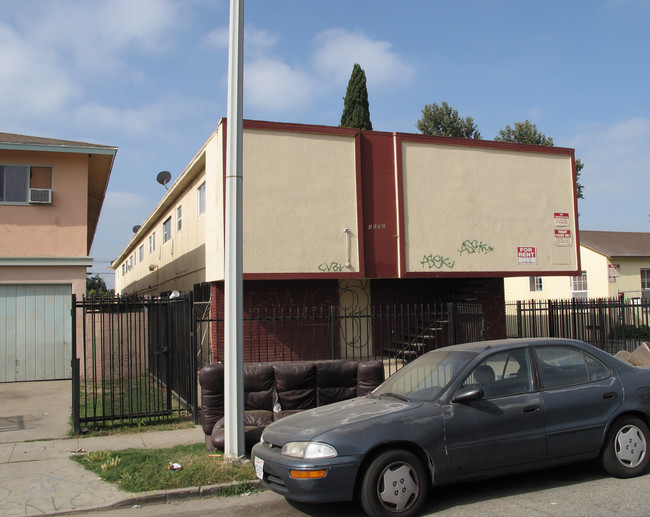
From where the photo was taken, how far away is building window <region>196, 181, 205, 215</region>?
16.8 m

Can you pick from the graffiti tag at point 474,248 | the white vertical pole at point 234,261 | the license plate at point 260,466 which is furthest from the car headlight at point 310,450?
the graffiti tag at point 474,248

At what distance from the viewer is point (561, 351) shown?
6555 mm

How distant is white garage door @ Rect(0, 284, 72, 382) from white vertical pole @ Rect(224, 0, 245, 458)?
8784mm

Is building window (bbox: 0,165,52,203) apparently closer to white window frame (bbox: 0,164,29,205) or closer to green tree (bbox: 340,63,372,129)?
white window frame (bbox: 0,164,29,205)

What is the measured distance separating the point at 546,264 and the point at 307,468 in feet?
42.7

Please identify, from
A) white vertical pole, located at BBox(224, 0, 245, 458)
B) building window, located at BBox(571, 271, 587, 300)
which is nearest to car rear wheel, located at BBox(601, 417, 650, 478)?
white vertical pole, located at BBox(224, 0, 245, 458)

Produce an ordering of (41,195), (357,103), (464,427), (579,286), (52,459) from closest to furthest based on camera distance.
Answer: (464,427) → (52,459) → (41,195) → (357,103) → (579,286)

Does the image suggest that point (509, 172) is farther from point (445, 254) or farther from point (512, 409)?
point (512, 409)

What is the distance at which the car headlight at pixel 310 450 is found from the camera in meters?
5.29

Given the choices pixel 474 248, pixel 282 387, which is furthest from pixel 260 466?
pixel 474 248

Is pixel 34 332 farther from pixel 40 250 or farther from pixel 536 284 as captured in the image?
pixel 536 284

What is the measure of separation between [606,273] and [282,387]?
22.6 meters

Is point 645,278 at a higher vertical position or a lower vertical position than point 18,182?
lower

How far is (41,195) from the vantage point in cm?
1461
